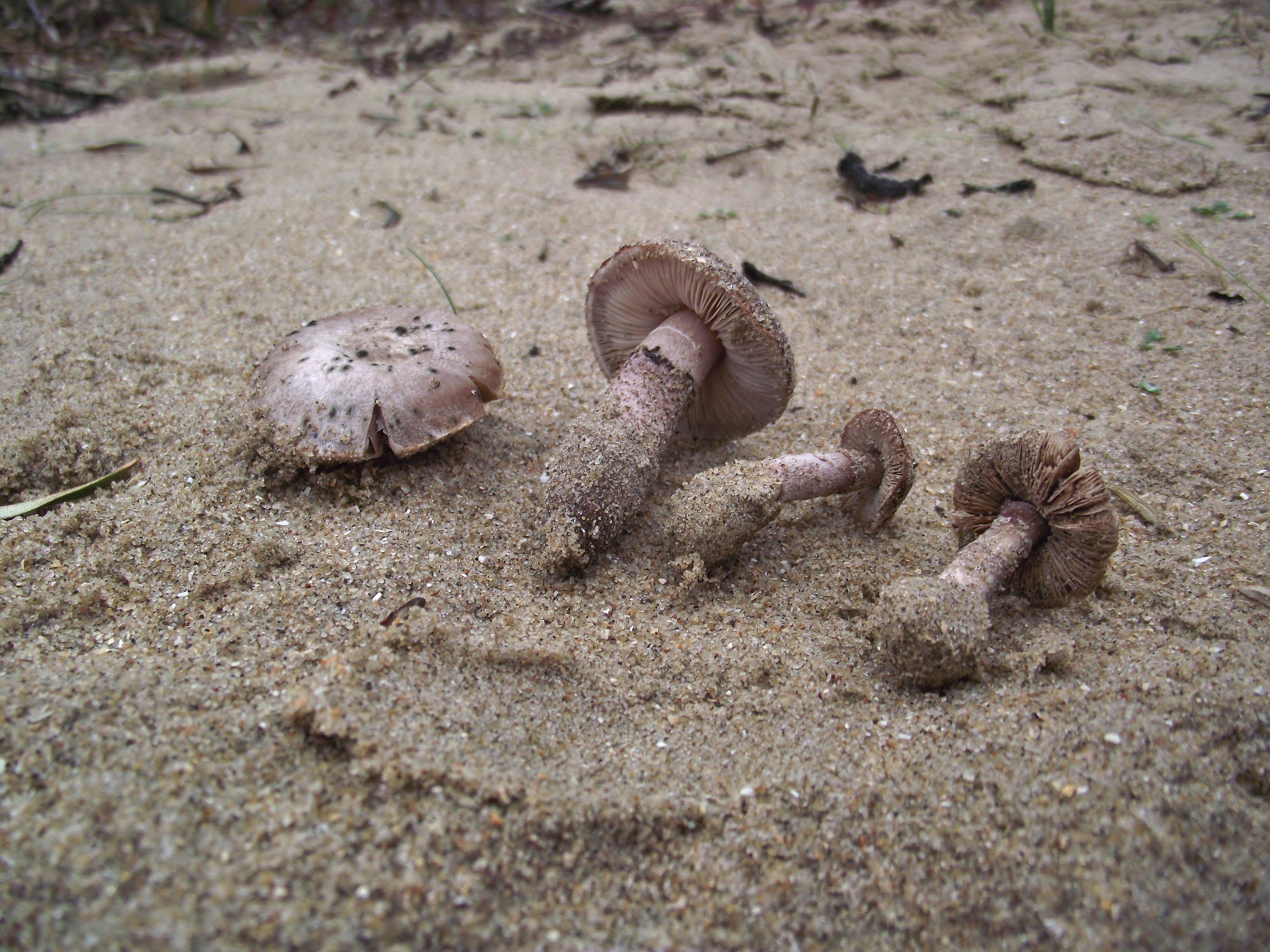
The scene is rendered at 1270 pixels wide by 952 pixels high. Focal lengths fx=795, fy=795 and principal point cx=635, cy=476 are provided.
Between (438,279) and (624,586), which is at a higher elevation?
(438,279)

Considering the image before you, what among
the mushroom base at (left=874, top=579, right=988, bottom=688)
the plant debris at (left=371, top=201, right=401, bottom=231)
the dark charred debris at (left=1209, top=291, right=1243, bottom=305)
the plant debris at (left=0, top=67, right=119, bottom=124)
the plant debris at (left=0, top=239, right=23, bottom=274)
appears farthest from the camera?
the plant debris at (left=0, top=67, right=119, bottom=124)

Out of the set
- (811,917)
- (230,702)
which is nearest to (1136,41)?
(811,917)

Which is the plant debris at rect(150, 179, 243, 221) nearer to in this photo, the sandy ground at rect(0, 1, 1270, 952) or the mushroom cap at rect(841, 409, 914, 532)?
the sandy ground at rect(0, 1, 1270, 952)

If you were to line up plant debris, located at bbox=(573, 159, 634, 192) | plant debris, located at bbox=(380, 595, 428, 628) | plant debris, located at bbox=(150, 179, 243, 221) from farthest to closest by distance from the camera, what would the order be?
plant debris, located at bbox=(573, 159, 634, 192) < plant debris, located at bbox=(150, 179, 243, 221) < plant debris, located at bbox=(380, 595, 428, 628)

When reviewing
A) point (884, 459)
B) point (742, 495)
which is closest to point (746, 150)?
point (884, 459)

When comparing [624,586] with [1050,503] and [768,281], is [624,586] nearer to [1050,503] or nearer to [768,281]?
[1050,503]

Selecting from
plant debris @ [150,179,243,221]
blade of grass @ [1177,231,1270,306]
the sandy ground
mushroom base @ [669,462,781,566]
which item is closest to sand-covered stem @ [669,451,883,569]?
mushroom base @ [669,462,781,566]

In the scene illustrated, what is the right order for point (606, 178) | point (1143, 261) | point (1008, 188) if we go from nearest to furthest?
1. point (1143, 261)
2. point (1008, 188)
3. point (606, 178)
